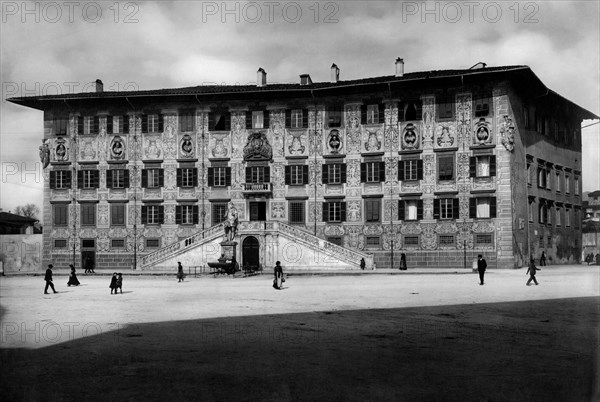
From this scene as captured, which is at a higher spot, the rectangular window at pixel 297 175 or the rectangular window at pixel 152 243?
the rectangular window at pixel 297 175

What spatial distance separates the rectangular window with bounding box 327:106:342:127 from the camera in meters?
44.2

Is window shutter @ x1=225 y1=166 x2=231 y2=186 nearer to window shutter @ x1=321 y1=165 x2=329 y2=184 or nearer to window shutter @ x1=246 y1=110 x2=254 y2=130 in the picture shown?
window shutter @ x1=246 y1=110 x2=254 y2=130

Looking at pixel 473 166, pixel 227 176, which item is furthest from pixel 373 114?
pixel 227 176

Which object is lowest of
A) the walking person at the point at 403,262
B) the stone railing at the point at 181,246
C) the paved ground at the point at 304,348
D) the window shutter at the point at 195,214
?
the paved ground at the point at 304,348

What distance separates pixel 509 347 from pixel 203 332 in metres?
6.07

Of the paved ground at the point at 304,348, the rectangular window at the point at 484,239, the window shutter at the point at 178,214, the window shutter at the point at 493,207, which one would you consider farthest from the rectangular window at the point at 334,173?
the paved ground at the point at 304,348

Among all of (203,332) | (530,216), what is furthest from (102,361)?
(530,216)

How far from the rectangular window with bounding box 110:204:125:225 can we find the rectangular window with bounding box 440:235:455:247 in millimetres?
21678

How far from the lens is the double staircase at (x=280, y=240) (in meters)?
40.5

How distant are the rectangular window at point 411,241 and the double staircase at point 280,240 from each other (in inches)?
126

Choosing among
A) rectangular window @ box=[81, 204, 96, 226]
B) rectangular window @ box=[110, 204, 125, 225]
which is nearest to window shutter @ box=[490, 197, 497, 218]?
rectangular window @ box=[110, 204, 125, 225]

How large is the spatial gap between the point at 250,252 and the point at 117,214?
10.0 metres

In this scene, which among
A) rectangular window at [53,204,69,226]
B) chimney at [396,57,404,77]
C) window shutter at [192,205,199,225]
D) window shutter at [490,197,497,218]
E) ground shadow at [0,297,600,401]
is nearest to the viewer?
ground shadow at [0,297,600,401]

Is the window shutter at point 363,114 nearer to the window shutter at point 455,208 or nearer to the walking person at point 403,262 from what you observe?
the window shutter at point 455,208
